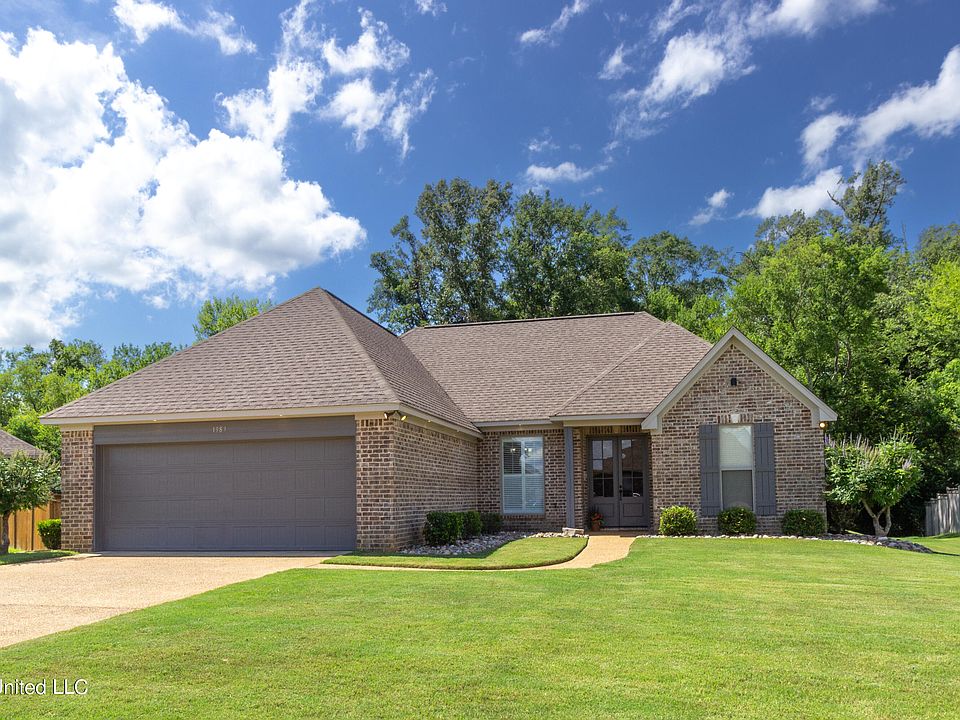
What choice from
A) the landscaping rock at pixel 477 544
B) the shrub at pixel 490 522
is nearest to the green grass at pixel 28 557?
the landscaping rock at pixel 477 544

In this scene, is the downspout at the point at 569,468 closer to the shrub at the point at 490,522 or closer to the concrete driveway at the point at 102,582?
the shrub at the point at 490,522

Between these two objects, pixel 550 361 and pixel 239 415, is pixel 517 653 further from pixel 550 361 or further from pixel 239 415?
pixel 550 361

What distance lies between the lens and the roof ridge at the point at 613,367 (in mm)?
20547

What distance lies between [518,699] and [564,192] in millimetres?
42699

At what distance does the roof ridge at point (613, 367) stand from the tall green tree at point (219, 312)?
1158 inches


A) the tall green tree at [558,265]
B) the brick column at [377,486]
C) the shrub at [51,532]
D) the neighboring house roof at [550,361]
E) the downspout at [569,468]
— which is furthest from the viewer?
the tall green tree at [558,265]

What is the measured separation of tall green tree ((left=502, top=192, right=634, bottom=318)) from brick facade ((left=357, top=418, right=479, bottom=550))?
24.9 m

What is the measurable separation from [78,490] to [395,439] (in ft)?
22.6

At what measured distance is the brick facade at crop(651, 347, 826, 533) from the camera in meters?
18.3

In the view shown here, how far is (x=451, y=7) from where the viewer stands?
2280 cm

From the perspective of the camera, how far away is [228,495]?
16562 millimetres

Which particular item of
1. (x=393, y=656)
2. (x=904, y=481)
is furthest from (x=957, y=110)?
(x=393, y=656)

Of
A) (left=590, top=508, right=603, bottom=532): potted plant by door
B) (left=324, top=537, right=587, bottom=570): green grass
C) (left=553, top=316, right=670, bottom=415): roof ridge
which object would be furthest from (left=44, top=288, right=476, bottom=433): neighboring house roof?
(left=590, top=508, right=603, bottom=532): potted plant by door

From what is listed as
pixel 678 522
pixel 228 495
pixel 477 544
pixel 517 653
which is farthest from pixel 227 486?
pixel 517 653
